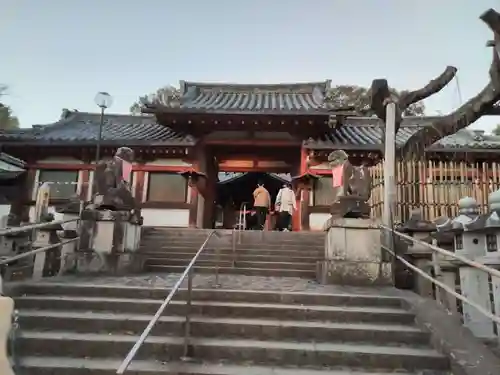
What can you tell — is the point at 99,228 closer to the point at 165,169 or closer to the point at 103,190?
the point at 103,190

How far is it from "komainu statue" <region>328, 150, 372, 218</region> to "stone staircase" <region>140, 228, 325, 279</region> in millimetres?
1762

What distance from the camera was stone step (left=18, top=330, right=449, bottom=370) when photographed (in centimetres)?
407

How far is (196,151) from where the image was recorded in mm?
14414

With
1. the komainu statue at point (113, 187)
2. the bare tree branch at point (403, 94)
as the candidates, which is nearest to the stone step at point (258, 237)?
the komainu statue at point (113, 187)

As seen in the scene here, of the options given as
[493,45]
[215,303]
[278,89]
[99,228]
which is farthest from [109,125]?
[493,45]

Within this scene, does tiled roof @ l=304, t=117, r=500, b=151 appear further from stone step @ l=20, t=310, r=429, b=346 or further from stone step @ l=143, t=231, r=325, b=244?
stone step @ l=20, t=310, r=429, b=346

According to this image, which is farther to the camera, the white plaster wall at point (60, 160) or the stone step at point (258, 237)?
the white plaster wall at point (60, 160)

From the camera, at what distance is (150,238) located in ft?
33.9

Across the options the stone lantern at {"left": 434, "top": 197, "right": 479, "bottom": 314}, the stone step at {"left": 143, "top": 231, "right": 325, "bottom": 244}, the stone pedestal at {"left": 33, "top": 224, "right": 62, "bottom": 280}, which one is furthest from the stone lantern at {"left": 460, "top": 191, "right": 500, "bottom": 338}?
the stone pedestal at {"left": 33, "top": 224, "right": 62, "bottom": 280}

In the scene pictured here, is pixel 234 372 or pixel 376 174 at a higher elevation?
pixel 376 174

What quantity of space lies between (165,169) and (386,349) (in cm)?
1170

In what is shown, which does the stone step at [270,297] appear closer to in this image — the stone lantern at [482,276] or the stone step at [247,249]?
the stone lantern at [482,276]

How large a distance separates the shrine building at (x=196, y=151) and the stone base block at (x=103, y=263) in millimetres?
6342

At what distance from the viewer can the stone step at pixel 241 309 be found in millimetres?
4926
